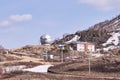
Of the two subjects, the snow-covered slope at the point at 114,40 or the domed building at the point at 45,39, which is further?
the snow-covered slope at the point at 114,40

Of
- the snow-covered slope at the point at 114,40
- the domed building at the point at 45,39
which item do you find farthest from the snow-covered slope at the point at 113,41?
the domed building at the point at 45,39

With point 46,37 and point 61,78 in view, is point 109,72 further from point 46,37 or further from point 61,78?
point 46,37

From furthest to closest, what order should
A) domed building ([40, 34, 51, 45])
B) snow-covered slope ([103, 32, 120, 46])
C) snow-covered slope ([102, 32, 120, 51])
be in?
snow-covered slope ([103, 32, 120, 46]) < snow-covered slope ([102, 32, 120, 51]) < domed building ([40, 34, 51, 45])

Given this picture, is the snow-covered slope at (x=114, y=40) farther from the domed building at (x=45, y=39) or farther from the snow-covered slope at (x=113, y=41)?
the domed building at (x=45, y=39)

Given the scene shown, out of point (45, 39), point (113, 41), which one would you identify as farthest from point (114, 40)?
point (45, 39)

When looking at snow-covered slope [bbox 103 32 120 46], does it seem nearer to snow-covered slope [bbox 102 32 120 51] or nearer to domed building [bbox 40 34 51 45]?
snow-covered slope [bbox 102 32 120 51]

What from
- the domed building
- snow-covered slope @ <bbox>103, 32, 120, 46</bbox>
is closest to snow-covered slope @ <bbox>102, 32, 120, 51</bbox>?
snow-covered slope @ <bbox>103, 32, 120, 46</bbox>

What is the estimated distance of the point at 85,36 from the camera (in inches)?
6339

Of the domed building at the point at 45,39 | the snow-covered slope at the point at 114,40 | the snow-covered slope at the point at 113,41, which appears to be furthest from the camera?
the snow-covered slope at the point at 114,40

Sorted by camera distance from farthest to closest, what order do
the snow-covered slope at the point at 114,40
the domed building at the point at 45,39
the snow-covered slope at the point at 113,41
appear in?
the snow-covered slope at the point at 114,40, the snow-covered slope at the point at 113,41, the domed building at the point at 45,39

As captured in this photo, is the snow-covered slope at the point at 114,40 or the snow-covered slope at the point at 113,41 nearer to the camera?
the snow-covered slope at the point at 113,41

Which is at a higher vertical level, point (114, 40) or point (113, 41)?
point (114, 40)

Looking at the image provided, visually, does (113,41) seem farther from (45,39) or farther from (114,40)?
(45,39)

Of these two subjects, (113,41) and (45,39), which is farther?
(113,41)
